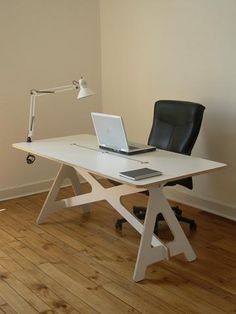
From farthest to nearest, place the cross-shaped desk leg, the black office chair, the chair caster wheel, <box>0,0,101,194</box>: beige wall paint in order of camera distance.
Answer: <box>0,0,101,194</box>: beige wall paint, the chair caster wheel, the black office chair, the cross-shaped desk leg

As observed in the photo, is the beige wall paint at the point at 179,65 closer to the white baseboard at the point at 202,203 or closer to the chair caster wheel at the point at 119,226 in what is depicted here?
the white baseboard at the point at 202,203

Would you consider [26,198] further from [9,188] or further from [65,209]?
[65,209]

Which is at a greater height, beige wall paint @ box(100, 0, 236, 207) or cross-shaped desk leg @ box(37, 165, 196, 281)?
beige wall paint @ box(100, 0, 236, 207)

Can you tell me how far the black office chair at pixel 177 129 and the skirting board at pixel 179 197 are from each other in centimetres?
41

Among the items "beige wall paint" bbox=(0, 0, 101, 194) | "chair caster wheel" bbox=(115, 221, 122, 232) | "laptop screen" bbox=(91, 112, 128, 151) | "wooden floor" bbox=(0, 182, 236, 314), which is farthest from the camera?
"beige wall paint" bbox=(0, 0, 101, 194)

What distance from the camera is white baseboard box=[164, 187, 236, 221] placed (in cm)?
395

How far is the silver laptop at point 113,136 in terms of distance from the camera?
3.18 metres

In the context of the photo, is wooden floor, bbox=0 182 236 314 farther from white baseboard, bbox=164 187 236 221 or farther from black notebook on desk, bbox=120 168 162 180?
black notebook on desk, bbox=120 168 162 180

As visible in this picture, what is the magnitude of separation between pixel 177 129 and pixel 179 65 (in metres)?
0.77

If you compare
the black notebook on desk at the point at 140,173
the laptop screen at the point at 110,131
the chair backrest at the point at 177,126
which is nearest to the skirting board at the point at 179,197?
the chair backrest at the point at 177,126

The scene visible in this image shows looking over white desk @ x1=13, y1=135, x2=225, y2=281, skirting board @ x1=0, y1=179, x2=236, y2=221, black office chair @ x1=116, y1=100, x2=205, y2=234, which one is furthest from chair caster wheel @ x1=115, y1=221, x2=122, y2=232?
skirting board @ x1=0, y1=179, x2=236, y2=221

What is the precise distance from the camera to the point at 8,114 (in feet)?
14.8

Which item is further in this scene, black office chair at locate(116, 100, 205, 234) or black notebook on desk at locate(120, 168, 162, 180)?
black office chair at locate(116, 100, 205, 234)

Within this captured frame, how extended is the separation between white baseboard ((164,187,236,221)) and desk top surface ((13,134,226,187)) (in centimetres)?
98
